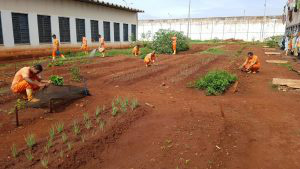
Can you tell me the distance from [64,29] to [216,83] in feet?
44.0

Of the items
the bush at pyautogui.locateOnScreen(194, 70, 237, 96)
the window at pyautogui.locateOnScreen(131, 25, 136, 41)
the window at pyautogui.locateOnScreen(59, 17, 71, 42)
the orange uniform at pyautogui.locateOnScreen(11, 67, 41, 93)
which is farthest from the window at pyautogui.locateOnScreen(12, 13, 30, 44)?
the window at pyautogui.locateOnScreen(131, 25, 136, 41)

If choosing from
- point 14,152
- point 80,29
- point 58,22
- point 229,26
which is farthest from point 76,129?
point 229,26

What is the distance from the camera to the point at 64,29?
17766 mm

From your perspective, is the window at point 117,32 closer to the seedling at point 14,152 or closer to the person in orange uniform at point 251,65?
the person in orange uniform at point 251,65

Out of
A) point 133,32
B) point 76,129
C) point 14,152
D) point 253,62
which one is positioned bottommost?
point 14,152

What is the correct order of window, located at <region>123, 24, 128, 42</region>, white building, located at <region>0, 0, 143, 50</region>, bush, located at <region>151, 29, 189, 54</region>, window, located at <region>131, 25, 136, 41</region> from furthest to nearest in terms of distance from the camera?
window, located at <region>131, 25, 136, 41</region>, window, located at <region>123, 24, 128, 42</region>, bush, located at <region>151, 29, 189, 54</region>, white building, located at <region>0, 0, 143, 50</region>

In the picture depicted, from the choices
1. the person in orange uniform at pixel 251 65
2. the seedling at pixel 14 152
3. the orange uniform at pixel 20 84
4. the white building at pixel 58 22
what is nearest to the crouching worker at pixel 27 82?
the orange uniform at pixel 20 84

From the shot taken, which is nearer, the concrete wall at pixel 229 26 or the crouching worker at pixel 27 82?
the crouching worker at pixel 27 82

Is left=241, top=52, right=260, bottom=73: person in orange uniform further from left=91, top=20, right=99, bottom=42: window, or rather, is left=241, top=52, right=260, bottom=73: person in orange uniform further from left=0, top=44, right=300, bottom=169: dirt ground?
left=91, top=20, right=99, bottom=42: window

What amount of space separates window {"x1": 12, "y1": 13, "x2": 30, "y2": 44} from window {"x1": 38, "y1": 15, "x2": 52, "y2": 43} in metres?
0.94

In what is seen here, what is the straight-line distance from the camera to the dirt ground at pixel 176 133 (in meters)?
3.72

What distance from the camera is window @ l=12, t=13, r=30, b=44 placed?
14414mm

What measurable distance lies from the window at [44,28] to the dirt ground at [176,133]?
10153 millimetres

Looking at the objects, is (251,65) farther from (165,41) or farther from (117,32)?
(117,32)
